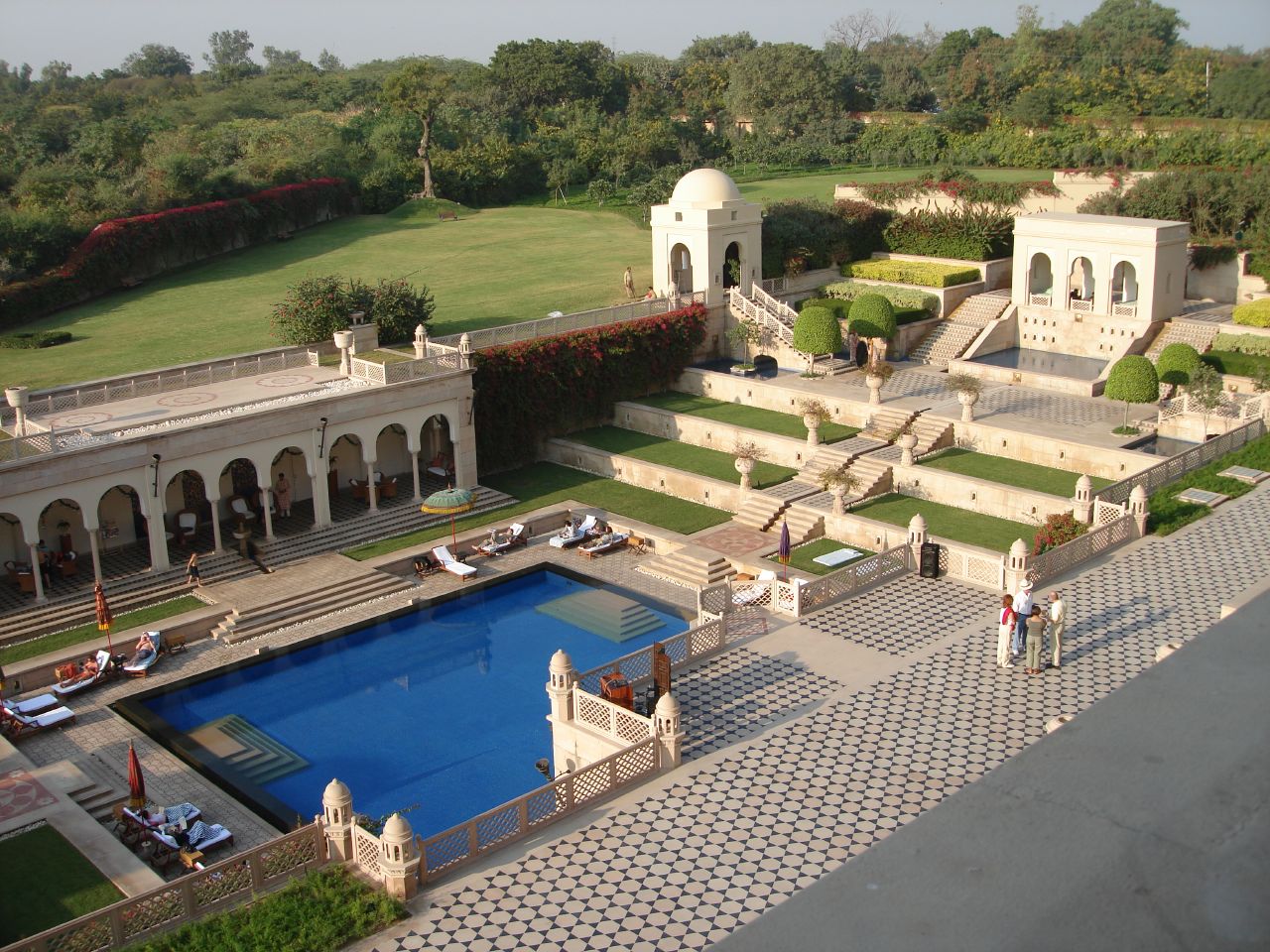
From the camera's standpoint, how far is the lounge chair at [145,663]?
21.9 meters

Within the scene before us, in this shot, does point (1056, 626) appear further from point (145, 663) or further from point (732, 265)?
point (732, 265)

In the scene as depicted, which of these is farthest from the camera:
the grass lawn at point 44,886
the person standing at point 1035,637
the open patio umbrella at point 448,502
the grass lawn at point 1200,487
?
the open patio umbrella at point 448,502

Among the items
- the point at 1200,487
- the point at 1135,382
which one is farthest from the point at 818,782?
the point at 1135,382

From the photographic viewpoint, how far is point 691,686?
18.8 m

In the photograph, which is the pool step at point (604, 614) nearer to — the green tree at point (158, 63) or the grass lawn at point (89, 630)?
the grass lawn at point (89, 630)

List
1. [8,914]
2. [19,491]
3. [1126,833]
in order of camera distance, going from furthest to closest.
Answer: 1. [19,491]
2. [8,914]
3. [1126,833]

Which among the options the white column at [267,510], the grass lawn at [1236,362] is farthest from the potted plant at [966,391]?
the white column at [267,510]

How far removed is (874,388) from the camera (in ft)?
106

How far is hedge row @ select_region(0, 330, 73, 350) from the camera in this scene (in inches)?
1339

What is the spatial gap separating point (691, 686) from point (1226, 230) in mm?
29821

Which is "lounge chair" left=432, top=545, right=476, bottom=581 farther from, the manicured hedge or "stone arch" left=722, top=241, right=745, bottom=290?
"stone arch" left=722, top=241, right=745, bottom=290

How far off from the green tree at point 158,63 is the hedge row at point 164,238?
8410 cm

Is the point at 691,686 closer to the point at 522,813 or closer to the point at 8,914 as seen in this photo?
the point at 522,813

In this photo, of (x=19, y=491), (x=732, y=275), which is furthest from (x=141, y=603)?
(x=732, y=275)
